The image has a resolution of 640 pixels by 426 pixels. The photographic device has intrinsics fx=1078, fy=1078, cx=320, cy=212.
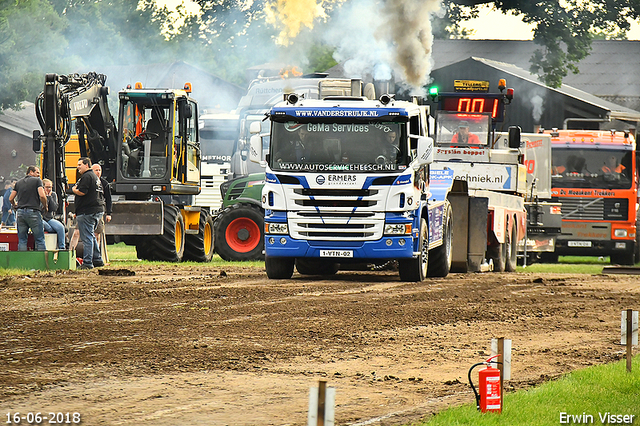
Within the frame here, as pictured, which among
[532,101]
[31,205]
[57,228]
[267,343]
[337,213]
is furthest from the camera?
[532,101]

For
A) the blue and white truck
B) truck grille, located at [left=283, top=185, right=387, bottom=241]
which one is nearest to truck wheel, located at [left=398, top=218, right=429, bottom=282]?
the blue and white truck

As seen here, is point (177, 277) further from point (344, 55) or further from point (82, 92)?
point (344, 55)

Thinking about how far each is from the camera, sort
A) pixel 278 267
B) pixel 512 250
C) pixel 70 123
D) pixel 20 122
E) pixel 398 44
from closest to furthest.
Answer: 1. pixel 278 267
2. pixel 70 123
3. pixel 512 250
4. pixel 398 44
5. pixel 20 122

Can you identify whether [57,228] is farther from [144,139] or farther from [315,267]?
[315,267]

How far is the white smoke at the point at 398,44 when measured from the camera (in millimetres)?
27828

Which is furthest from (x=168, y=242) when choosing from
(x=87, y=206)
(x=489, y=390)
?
(x=489, y=390)

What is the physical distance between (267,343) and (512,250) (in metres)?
17.0

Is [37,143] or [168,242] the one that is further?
[168,242]

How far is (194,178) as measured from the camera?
25531 millimetres

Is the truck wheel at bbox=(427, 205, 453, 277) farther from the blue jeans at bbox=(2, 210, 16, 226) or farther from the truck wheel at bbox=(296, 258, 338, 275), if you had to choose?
the blue jeans at bbox=(2, 210, 16, 226)

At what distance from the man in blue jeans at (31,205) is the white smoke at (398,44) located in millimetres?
9884

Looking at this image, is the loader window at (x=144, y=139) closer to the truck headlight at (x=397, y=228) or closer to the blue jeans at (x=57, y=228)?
the blue jeans at (x=57, y=228)

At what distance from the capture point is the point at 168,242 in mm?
24219

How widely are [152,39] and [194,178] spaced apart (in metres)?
71.7
